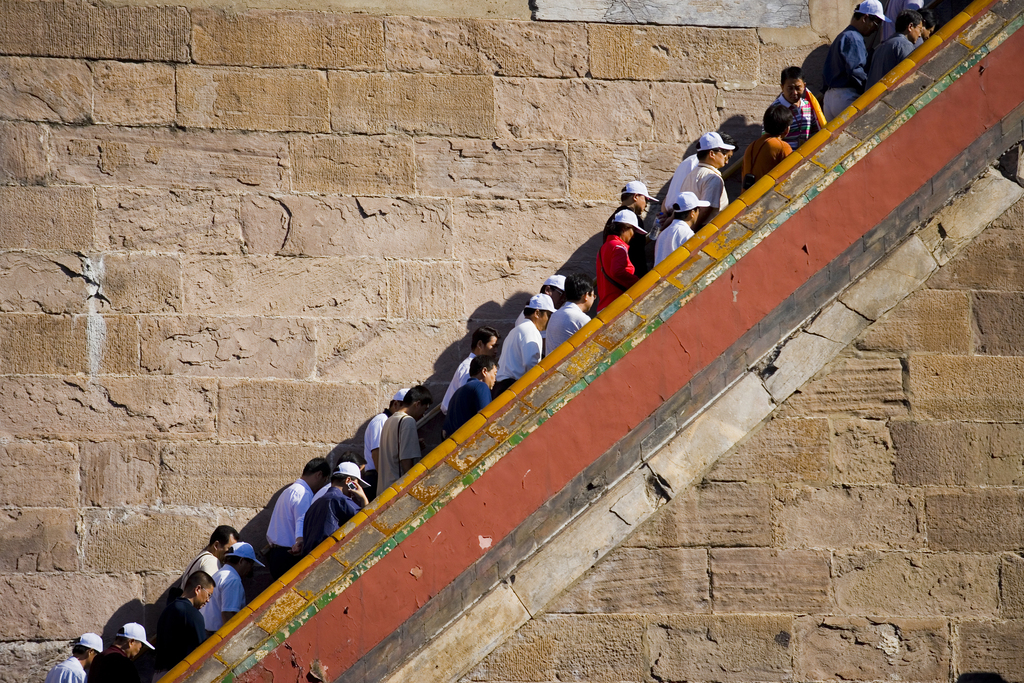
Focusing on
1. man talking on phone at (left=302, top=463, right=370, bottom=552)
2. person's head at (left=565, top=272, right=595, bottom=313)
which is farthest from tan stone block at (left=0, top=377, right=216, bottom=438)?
person's head at (left=565, top=272, right=595, bottom=313)

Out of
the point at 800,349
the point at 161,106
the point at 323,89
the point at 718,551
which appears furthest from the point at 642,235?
the point at 161,106

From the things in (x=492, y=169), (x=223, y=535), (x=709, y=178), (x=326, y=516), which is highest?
(x=492, y=169)

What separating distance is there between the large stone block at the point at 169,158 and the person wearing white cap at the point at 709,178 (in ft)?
10.9

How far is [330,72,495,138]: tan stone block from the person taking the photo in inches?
363

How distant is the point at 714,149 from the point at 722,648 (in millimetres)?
3268

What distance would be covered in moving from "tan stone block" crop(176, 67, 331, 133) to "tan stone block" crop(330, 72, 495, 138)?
151mm

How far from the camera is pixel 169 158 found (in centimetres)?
902

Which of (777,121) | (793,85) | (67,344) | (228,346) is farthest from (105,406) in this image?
(793,85)

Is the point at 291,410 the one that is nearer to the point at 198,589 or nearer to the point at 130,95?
the point at 198,589

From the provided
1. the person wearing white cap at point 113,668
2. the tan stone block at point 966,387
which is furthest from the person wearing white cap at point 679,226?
the person wearing white cap at point 113,668

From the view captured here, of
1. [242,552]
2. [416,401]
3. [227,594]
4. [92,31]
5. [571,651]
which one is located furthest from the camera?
[92,31]

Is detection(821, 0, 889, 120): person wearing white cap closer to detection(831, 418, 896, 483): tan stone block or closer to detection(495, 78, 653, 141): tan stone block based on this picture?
detection(495, 78, 653, 141): tan stone block

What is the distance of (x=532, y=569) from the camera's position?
6.29 metres

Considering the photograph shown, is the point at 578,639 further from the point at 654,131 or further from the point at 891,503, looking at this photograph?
the point at 654,131
